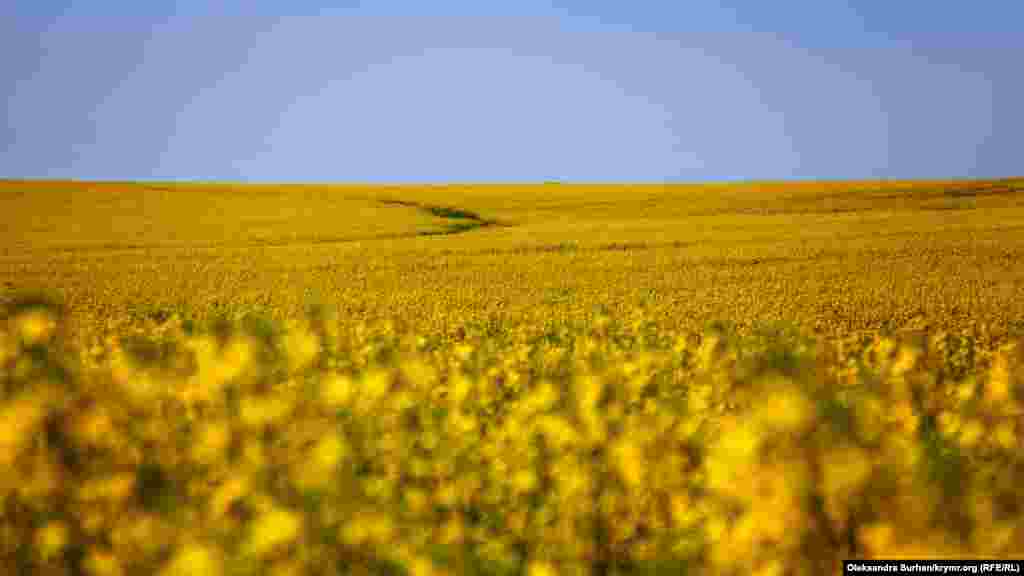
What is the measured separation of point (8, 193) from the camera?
1671 inches

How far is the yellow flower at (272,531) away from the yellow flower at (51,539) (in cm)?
98

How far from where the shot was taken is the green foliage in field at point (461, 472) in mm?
3373

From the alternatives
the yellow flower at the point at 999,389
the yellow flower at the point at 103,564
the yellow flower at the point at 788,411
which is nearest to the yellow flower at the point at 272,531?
the yellow flower at the point at 103,564

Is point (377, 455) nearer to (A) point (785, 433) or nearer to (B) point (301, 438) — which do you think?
(B) point (301, 438)

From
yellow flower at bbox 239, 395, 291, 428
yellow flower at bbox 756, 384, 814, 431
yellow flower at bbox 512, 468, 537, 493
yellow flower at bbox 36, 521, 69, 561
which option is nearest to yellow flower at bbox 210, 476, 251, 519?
yellow flower at bbox 239, 395, 291, 428

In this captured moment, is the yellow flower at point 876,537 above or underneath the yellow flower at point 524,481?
above

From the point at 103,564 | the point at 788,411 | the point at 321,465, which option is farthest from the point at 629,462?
the point at 103,564

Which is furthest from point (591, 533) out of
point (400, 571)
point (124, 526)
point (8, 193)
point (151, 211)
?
point (8, 193)

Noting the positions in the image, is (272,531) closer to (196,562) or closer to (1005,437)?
(196,562)

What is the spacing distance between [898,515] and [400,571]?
2.21 metres

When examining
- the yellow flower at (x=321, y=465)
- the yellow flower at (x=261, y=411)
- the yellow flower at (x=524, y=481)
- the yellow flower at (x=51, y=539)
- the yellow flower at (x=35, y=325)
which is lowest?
the yellow flower at (x=524, y=481)

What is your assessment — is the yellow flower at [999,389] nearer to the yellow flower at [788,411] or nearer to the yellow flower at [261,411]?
the yellow flower at [788,411]

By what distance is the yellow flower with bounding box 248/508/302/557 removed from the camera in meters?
3.00

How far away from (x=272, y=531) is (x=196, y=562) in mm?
288
